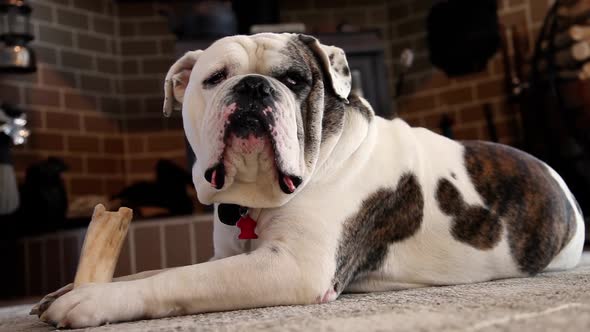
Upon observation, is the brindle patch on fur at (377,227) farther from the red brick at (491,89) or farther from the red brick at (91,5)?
the red brick at (91,5)

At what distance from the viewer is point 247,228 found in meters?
1.46

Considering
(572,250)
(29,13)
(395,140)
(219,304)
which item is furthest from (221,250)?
(29,13)

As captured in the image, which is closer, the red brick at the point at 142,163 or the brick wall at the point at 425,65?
the brick wall at the point at 425,65

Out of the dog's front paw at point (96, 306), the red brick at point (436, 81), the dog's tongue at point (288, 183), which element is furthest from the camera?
the red brick at point (436, 81)

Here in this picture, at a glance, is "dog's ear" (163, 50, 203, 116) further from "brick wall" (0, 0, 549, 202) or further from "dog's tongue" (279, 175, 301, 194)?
"brick wall" (0, 0, 549, 202)

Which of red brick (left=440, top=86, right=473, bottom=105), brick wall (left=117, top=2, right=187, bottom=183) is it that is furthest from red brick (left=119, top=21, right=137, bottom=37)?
red brick (left=440, top=86, right=473, bottom=105)

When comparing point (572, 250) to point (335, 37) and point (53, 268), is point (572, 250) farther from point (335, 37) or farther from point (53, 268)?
point (53, 268)

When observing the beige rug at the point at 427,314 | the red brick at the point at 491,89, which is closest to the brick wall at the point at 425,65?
the red brick at the point at 491,89

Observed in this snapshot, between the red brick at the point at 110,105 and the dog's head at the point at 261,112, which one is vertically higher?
the red brick at the point at 110,105

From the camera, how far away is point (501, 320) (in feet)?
2.97

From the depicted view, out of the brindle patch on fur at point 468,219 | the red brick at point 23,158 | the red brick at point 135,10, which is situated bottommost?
the brindle patch on fur at point 468,219

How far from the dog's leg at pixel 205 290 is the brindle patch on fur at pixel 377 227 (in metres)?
0.11

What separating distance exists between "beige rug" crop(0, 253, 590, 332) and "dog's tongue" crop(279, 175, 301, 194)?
235 millimetres

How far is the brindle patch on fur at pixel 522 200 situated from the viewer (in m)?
1.66
